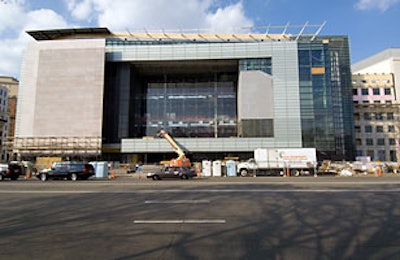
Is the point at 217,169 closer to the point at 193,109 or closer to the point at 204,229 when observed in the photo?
the point at 204,229

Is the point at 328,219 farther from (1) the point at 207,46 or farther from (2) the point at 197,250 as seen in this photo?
(1) the point at 207,46

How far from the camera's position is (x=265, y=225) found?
707cm

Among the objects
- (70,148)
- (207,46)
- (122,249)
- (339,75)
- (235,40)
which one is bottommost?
(122,249)

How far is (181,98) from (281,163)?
119 feet

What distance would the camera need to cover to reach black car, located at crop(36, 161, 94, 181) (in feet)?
80.9

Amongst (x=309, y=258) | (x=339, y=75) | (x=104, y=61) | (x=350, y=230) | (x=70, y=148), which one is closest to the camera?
(x=309, y=258)

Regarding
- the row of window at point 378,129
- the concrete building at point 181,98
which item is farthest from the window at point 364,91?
the concrete building at point 181,98

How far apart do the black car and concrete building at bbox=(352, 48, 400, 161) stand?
70.5m

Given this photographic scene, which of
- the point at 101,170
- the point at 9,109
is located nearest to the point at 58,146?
the point at 101,170

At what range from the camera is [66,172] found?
24875 millimetres

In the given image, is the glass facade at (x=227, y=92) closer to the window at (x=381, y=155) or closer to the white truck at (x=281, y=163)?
the window at (x=381, y=155)

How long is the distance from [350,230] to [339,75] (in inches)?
2686

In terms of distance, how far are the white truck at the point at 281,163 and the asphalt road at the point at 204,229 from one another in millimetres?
21445

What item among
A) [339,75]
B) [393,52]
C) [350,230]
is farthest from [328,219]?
[393,52]
